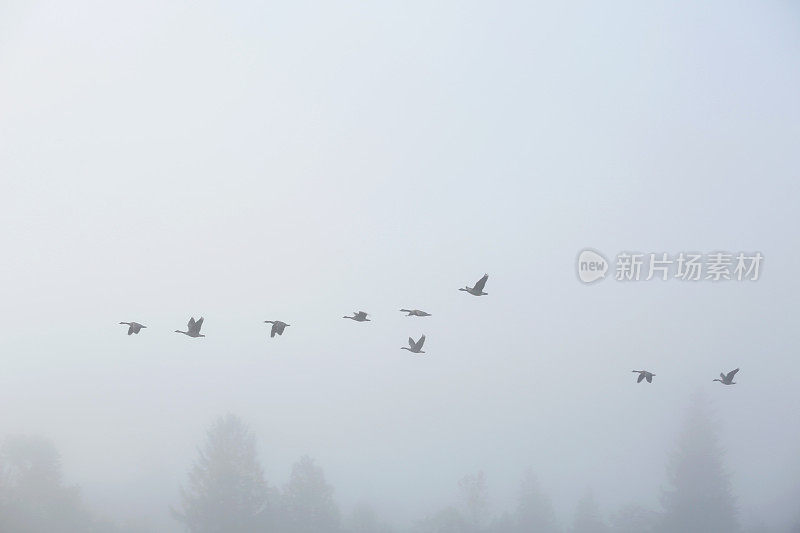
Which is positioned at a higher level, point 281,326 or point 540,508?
point 281,326

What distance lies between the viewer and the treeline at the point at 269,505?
214ft

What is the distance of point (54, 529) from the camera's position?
65188 millimetres

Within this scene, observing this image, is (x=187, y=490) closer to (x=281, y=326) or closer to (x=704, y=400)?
(x=281, y=326)

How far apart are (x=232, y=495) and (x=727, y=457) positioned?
158ft

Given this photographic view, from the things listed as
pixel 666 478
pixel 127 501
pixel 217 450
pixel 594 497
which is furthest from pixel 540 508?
pixel 127 501

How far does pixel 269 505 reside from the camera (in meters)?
66.4

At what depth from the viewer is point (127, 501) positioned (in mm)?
70875

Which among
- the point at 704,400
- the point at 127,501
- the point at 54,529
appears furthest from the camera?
the point at 704,400

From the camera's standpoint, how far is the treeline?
65312 millimetres

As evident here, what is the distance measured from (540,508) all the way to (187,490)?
32520 mm

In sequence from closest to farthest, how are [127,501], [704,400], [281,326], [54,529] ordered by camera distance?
[281,326] → [54,529] → [127,501] → [704,400]

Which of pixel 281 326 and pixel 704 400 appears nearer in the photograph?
pixel 281 326

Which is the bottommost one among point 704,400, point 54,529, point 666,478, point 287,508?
point 54,529

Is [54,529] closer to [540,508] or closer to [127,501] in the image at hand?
[127,501]
